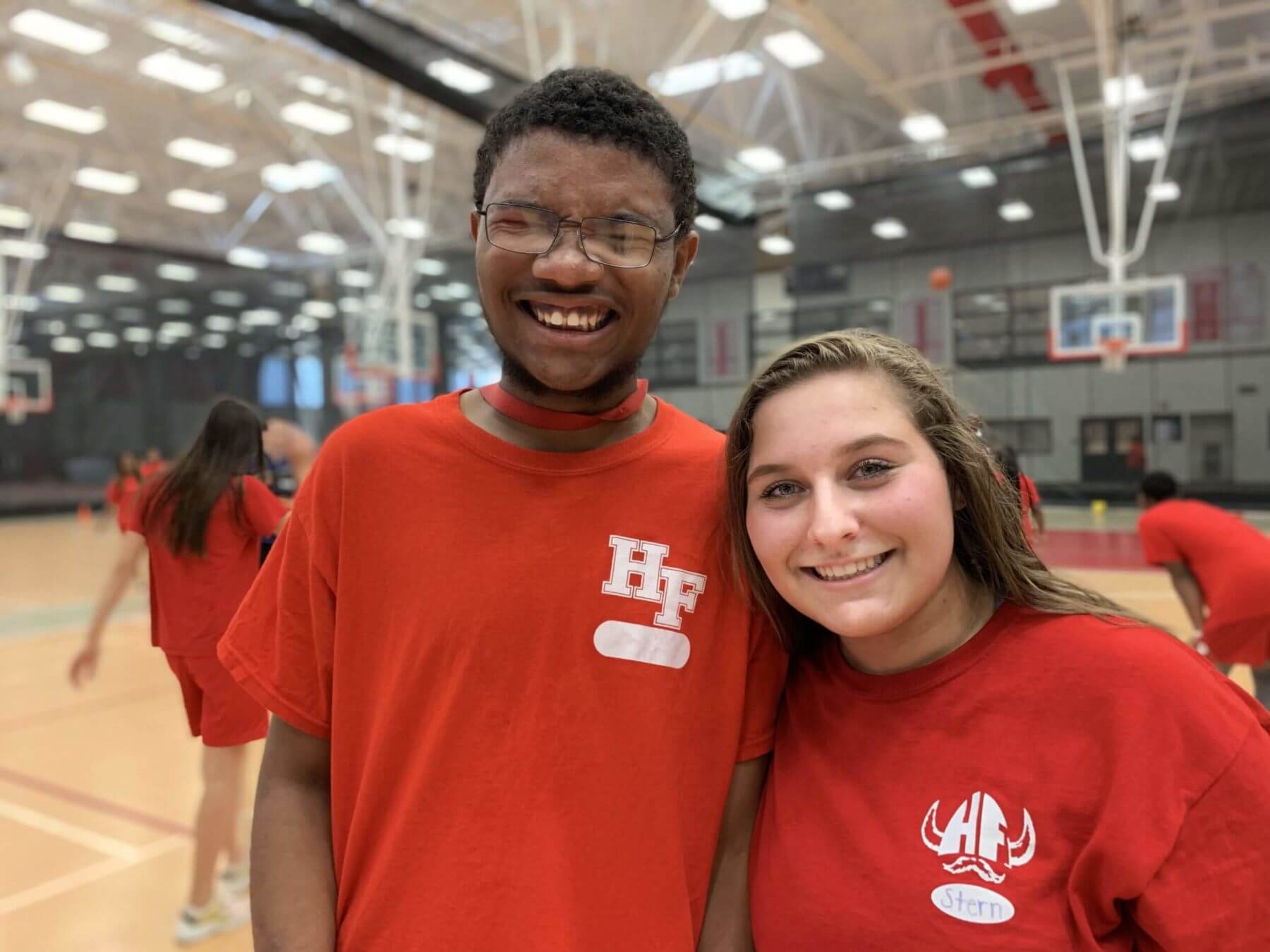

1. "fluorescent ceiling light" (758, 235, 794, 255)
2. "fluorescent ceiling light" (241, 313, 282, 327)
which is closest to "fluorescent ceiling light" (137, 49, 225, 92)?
"fluorescent ceiling light" (241, 313, 282, 327)

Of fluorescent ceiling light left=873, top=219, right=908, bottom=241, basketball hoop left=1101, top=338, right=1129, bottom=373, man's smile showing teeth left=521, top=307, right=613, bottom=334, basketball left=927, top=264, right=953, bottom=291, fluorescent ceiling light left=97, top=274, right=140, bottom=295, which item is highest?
fluorescent ceiling light left=873, top=219, right=908, bottom=241

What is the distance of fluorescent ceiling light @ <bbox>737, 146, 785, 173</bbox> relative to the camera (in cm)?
1495

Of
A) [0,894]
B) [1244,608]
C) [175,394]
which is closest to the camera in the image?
[0,894]

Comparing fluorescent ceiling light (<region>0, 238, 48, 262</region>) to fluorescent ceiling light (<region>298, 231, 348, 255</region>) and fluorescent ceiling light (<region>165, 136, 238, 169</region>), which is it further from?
fluorescent ceiling light (<region>298, 231, 348, 255</region>)

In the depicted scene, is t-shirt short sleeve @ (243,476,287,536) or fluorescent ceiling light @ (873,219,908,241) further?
fluorescent ceiling light @ (873,219,908,241)

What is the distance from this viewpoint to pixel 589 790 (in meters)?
1.14

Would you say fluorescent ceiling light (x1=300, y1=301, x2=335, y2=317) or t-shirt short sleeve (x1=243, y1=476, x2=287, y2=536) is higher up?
fluorescent ceiling light (x1=300, y1=301, x2=335, y2=317)

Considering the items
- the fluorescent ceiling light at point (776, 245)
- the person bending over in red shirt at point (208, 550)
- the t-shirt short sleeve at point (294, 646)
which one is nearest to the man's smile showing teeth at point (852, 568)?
the t-shirt short sleeve at point (294, 646)

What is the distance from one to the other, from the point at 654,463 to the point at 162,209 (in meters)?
19.8

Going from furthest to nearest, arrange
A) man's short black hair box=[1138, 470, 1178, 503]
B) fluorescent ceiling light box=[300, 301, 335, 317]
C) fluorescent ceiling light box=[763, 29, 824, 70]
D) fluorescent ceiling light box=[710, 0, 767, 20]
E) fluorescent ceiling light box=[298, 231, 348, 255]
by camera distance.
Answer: fluorescent ceiling light box=[300, 301, 335, 317] < fluorescent ceiling light box=[298, 231, 348, 255] < fluorescent ceiling light box=[763, 29, 824, 70] < fluorescent ceiling light box=[710, 0, 767, 20] < man's short black hair box=[1138, 470, 1178, 503]

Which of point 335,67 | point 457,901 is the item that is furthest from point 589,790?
point 335,67

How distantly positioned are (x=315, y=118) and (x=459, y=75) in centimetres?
580

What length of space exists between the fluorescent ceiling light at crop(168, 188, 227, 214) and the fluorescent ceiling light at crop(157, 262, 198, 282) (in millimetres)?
1394

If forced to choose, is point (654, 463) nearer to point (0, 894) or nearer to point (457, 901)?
point (457, 901)
